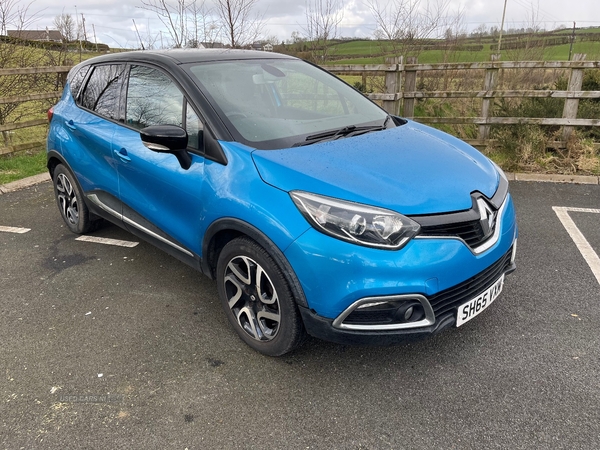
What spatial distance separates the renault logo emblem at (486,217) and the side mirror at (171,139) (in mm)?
1655

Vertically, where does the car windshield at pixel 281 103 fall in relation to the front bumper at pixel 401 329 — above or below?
above

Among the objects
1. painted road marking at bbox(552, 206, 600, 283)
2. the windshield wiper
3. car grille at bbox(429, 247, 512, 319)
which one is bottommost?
painted road marking at bbox(552, 206, 600, 283)

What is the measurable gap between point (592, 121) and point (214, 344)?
20.0 ft

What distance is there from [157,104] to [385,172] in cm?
167

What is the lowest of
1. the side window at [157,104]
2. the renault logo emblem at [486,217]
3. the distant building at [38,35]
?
the renault logo emblem at [486,217]

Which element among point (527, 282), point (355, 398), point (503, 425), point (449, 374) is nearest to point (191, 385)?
point (355, 398)

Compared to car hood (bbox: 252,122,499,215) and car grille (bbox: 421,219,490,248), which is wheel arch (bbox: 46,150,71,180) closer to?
car hood (bbox: 252,122,499,215)

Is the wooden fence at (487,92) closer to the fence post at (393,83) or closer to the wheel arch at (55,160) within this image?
the fence post at (393,83)

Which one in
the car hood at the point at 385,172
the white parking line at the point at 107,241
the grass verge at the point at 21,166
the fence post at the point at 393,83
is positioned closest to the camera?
the car hood at the point at 385,172

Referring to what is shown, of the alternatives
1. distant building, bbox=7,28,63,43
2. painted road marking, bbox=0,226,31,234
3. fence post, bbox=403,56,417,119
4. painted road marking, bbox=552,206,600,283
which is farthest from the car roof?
distant building, bbox=7,28,63,43

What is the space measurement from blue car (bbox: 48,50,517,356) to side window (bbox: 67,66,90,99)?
0.55m

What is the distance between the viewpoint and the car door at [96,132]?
350cm

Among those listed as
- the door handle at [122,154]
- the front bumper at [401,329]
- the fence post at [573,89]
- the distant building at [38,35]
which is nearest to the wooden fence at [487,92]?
the fence post at [573,89]

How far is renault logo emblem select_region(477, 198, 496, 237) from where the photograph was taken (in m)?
2.38
